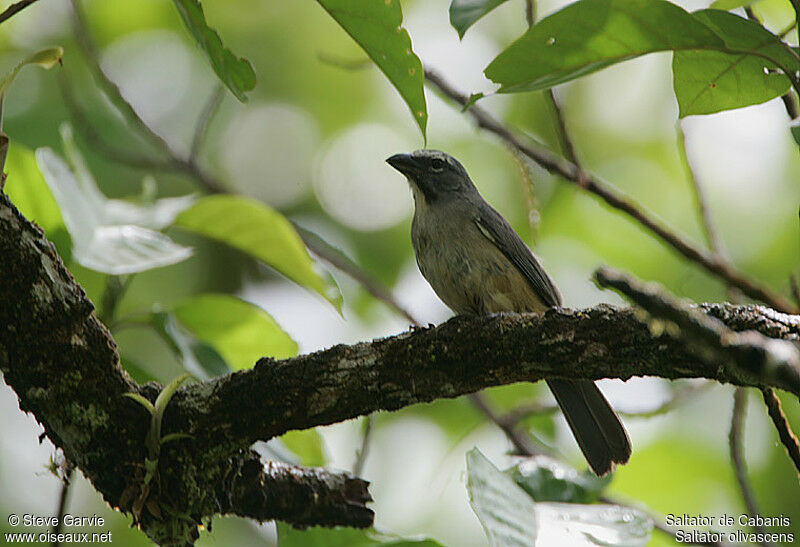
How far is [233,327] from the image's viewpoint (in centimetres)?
360

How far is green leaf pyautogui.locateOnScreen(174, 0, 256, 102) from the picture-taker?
2.52 meters

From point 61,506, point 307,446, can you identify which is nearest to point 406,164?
point 307,446

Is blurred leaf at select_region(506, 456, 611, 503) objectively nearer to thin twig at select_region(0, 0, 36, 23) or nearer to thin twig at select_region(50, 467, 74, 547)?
thin twig at select_region(50, 467, 74, 547)

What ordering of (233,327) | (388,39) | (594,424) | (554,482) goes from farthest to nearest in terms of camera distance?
(594,424) → (233,327) → (554,482) → (388,39)

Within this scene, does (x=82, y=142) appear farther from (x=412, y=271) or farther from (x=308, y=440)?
(x=308, y=440)

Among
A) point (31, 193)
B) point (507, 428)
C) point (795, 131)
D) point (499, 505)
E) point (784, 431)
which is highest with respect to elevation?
point (795, 131)

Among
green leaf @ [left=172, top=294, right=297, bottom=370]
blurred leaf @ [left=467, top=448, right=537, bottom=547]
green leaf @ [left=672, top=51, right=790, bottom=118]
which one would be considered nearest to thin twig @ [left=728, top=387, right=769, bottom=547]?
blurred leaf @ [left=467, top=448, right=537, bottom=547]

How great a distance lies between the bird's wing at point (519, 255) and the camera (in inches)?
176

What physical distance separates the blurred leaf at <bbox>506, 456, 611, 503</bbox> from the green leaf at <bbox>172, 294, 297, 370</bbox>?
107cm

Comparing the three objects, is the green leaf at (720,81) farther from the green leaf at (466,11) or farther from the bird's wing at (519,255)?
the bird's wing at (519,255)

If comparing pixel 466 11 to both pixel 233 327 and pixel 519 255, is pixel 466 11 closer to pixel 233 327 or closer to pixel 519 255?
pixel 233 327

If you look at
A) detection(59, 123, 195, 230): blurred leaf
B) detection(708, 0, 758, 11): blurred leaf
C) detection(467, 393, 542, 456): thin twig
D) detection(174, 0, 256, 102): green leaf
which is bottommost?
detection(467, 393, 542, 456): thin twig

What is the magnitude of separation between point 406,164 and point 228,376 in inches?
105

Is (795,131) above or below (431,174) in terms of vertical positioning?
below
